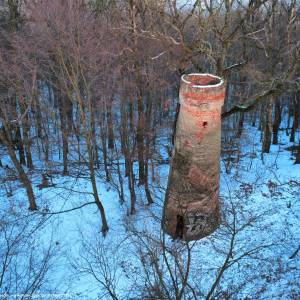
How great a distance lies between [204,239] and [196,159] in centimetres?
265

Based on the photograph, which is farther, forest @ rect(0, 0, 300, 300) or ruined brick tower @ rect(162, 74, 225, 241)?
forest @ rect(0, 0, 300, 300)

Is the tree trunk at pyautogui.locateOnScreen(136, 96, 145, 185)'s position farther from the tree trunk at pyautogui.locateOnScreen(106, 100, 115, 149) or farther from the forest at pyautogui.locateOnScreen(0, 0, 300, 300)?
the tree trunk at pyautogui.locateOnScreen(106, 100, 115, 149)

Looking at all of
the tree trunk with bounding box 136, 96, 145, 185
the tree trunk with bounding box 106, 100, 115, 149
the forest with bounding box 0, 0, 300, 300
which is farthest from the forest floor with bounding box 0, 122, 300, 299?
the tree trunk with bounding box 106, 100, 115, 149

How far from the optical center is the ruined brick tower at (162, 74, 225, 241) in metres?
8.91

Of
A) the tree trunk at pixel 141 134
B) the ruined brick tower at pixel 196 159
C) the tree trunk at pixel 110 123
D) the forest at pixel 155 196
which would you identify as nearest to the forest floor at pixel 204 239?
the forest at pixel 155 196

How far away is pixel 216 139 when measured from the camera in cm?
951

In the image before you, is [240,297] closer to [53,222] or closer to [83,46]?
[53,222]

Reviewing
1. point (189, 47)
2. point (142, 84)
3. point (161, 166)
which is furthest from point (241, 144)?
point (189, 47)

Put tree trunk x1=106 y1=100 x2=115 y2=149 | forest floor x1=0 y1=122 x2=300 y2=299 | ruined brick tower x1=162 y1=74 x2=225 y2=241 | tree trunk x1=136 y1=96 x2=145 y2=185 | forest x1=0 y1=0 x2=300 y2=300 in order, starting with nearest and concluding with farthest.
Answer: ruined brick tower x1=162 y1=74 x2=225 y2=241 < forest x1=0 y1=0 x2=300 y2=300 < forest floor x1=0 y1=122 x2=300 y2=299 < tree trunk x1=136 y1=96 x2=145 y2=185 < tree trunk x1=106 y1=100 x2=115 y2=149

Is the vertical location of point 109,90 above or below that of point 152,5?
below

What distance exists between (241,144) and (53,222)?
12.4m

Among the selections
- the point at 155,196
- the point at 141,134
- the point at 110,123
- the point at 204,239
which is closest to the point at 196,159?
the point at 204,239

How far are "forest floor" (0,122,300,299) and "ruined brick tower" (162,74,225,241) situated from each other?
499 mm

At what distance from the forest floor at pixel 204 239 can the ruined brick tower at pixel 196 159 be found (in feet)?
1.64
